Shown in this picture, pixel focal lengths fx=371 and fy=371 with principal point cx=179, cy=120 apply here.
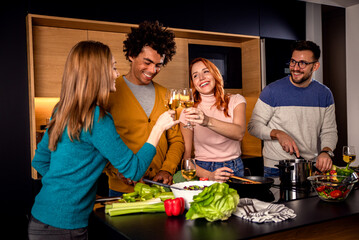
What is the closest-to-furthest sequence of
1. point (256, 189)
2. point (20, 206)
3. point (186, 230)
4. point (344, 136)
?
point (186, 230), point (256, 189), point (20, 206), point (344, 136)

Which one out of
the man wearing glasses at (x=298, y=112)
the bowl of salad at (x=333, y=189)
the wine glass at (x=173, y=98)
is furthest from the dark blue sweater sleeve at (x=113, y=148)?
the man wearing glasses at (x=298, y=112)

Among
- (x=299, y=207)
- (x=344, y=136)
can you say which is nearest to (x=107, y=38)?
(x=299, y=207)

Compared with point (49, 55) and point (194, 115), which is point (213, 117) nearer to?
point (194, 115)

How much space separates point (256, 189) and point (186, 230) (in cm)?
58

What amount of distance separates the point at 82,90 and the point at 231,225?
30.4 inches

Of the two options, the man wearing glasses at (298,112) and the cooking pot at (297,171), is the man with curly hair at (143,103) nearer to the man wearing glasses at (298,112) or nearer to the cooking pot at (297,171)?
the cooking pot at (297,171)

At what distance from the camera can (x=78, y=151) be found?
1.44 m

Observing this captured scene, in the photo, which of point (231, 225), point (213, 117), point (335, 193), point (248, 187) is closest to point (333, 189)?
point (335, 193)

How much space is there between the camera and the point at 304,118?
2777mm

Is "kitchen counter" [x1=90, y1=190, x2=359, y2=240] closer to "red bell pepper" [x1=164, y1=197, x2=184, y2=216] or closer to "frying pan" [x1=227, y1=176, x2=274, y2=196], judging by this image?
"red bell pepper" [x1=164, y1=197, x2=184, y2=216]

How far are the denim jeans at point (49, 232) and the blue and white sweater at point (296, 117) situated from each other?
5.43ft

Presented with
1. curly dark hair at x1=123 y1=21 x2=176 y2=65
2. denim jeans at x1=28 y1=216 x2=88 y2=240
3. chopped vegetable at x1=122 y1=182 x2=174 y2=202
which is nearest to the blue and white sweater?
curly dark hair at x1=123 y1=21 x2=176 y2=65

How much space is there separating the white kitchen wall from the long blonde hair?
12.3ft

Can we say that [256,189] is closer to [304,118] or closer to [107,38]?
[304,118]
